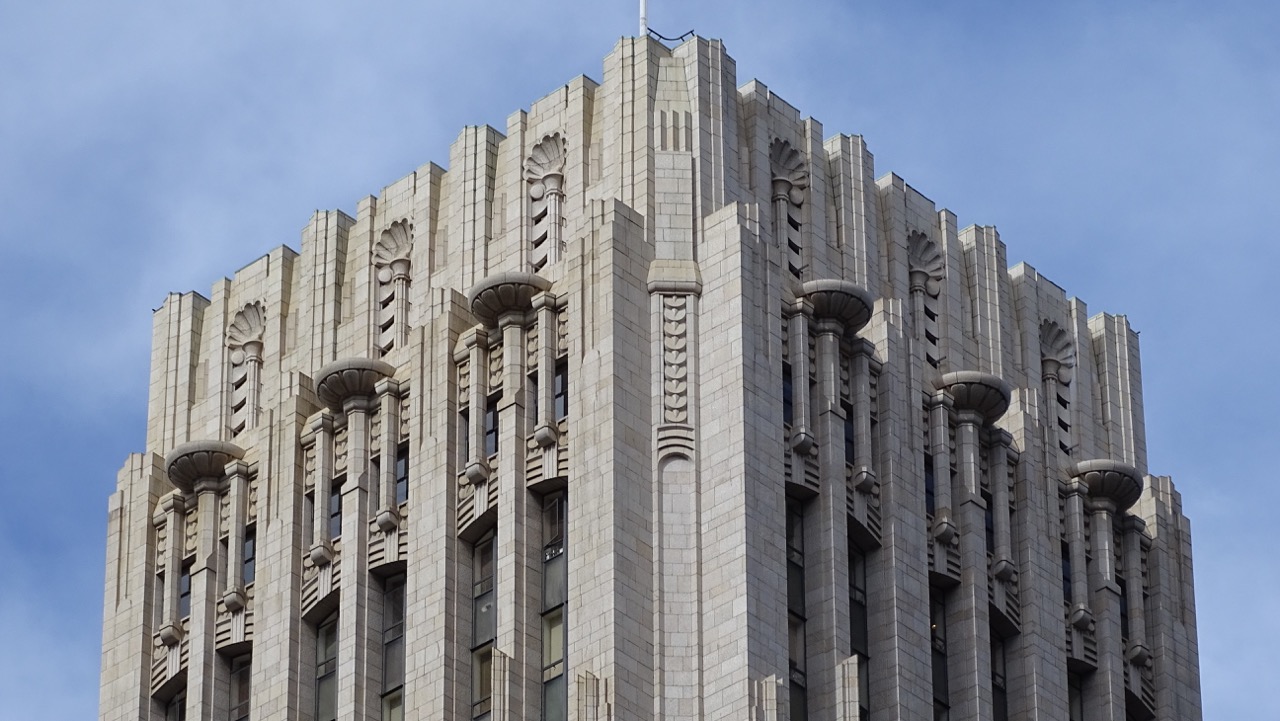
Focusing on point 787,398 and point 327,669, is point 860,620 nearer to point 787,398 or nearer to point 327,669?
point 787,398

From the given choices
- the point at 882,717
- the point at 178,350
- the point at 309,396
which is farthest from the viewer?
the point at 178,350

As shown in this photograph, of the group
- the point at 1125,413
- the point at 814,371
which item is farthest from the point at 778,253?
the point at 1125,413

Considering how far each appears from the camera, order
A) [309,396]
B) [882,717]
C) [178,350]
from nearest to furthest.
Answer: [882,717] < [309,396] < [178,350]

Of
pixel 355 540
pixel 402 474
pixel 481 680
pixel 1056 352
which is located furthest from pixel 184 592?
pixel 1056 352

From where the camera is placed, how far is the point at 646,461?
3447 inches

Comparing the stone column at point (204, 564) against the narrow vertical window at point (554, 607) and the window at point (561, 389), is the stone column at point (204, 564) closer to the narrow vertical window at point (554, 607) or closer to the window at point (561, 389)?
the narrow vertical window at point (554, 607)

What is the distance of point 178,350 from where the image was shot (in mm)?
103188

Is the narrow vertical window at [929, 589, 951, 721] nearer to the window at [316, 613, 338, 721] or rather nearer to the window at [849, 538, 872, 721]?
the window at [849, 538, 872, 721]

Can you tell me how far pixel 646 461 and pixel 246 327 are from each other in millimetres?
17778

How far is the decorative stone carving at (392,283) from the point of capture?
317 feet

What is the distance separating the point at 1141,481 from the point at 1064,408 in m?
3.47

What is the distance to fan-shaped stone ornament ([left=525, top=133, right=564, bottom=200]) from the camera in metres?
95.0

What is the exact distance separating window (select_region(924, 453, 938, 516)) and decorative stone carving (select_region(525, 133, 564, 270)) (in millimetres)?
10389

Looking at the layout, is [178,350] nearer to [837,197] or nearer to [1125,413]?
[837,197]
